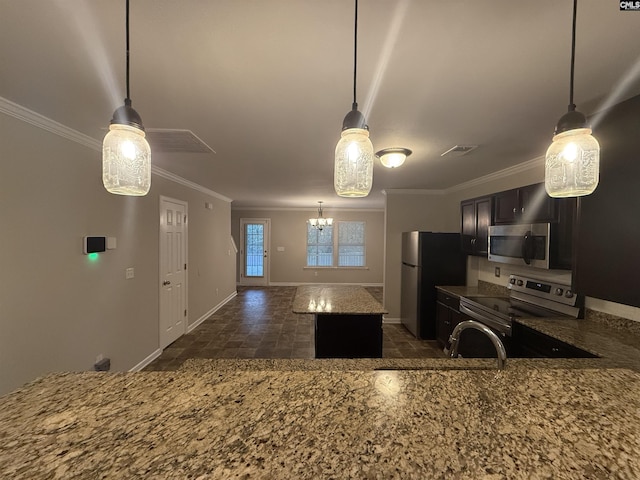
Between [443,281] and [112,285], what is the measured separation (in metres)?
4.24

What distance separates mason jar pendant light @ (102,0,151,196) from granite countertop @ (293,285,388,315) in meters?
1.82

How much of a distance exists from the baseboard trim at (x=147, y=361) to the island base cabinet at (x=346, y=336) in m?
2.24

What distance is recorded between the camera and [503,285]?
138 inches

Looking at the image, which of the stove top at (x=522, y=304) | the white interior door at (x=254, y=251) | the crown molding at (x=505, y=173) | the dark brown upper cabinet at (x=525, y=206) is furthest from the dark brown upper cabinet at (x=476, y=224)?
the white interior door at (x=254, y=251)

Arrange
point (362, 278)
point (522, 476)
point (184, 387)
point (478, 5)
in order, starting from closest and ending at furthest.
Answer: point (522, 476) < point (184, 387) < point (478, 5) < point (362, 278)

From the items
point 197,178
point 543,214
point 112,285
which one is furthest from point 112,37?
point 543,214

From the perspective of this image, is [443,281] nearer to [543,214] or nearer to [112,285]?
[543,214]

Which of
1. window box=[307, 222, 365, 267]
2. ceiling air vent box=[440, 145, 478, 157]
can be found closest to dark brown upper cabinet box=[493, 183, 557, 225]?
ceiling air vent box=[440, 145, 478, 157]

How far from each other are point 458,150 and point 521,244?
116cm

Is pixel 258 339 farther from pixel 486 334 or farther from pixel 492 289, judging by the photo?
pixel 486 334

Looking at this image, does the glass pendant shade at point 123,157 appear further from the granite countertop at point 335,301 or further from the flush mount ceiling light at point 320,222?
the flush mount ceiling light at point 320,222

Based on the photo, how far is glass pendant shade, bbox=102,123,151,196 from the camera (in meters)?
0.93

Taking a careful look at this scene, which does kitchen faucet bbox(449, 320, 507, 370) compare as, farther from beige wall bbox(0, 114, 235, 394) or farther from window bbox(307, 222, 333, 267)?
window bbox(307, 222, 333, 267)

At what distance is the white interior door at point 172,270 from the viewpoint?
12.3 ft
